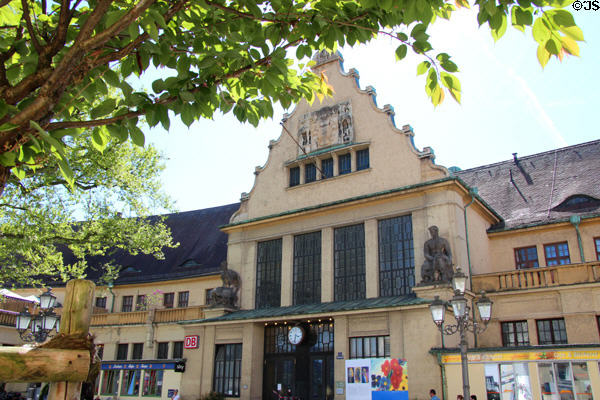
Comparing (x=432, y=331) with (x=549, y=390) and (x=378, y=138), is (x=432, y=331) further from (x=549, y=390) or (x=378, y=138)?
(x=378, y=138)

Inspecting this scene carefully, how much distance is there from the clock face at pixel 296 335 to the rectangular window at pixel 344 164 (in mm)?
7595

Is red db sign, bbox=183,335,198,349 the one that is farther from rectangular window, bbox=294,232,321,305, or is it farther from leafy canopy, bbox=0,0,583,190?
leafy canopy, bbox=0,0,583,190

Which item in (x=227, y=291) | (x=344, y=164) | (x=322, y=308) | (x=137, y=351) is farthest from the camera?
(x=137, y=351)

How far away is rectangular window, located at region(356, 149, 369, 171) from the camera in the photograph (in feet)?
83.7

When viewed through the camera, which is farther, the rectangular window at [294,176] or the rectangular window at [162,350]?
the rectangular window at [162,350]

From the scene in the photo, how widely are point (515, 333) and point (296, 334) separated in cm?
910

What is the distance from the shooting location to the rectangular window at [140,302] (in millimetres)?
33631

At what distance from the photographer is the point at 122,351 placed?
31.9m

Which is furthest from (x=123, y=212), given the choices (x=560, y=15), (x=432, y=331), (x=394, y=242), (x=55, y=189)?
(x=560, y=15)

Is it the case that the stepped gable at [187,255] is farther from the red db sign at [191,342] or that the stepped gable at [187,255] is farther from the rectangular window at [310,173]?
the rectangular window at [310,173]

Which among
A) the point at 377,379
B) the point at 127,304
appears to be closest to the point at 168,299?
the point at 127,304

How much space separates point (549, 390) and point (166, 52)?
1637 centimetres

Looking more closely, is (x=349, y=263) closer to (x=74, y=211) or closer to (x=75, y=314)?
(x=74, y=211)

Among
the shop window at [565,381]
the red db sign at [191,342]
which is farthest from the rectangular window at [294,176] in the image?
the shop window at [565,381]
